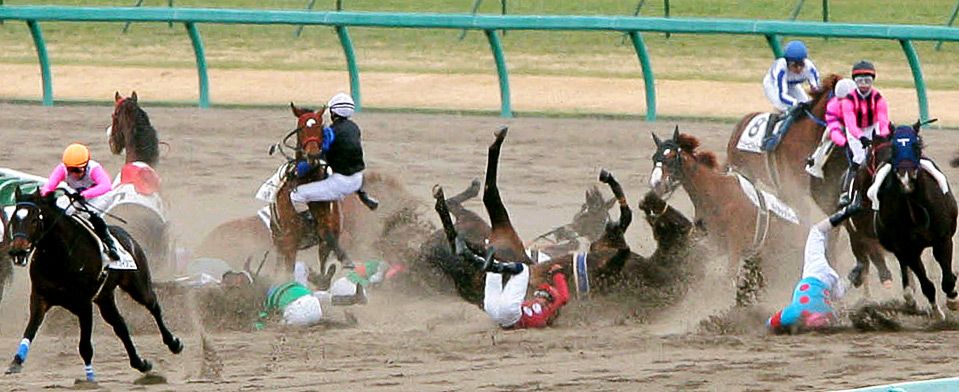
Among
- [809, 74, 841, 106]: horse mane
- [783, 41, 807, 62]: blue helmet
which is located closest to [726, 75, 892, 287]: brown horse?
[809, 74, 841, 106]: horse mane

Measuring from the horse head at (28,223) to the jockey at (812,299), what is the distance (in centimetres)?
432

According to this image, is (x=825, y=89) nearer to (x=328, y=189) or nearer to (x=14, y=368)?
(x=328, y=189)

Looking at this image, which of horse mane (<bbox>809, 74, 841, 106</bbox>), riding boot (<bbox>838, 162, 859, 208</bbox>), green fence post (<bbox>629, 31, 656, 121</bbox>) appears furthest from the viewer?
green fence post (<bbox>629, 31, 656, 121</bbox>)

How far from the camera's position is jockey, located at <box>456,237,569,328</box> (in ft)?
40.2

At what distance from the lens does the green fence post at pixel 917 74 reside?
18.2 metres

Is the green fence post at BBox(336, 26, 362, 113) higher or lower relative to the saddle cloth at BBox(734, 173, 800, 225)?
higher

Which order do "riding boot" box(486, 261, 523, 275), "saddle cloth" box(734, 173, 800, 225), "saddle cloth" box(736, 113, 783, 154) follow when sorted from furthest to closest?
"saddle cloth" box(736, 113, 783, 154) < "saddle cloth" box(734, 173, 800, 225) < "riding boot" box(486, 261, 523, 275)

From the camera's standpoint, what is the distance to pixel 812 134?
49.5 ft

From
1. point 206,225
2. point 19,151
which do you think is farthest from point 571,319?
point 19,151

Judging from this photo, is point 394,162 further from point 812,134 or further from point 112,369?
point 112,369

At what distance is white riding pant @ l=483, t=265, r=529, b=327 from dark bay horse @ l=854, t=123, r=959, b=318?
7.39 feet

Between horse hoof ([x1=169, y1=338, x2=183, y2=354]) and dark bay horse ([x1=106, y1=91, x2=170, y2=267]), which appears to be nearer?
horse hoof ([x1=169, y1=338, x2=183, y2=354])

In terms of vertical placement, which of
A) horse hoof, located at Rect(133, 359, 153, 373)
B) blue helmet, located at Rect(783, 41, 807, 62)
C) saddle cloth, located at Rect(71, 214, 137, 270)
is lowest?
horse hoof, located at Rect(133, 359, 153, 373)

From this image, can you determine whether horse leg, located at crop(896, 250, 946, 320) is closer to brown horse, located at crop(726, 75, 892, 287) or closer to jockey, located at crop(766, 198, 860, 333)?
jockey, located at crop(766, 198, 860, 333)
